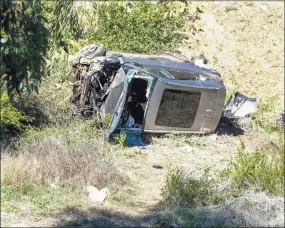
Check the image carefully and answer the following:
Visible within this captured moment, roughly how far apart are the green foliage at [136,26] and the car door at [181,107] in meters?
4.34

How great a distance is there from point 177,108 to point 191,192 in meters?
4.24

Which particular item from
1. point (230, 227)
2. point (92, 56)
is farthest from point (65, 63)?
point (230, 227)

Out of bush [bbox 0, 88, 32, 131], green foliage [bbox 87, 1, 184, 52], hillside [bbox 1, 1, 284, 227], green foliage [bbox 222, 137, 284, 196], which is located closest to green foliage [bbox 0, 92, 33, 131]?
bush [bbox 0, 88, 32, 131]

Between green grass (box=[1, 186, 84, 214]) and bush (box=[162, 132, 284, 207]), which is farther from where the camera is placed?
bush (box=[162, 132, 284, 207])

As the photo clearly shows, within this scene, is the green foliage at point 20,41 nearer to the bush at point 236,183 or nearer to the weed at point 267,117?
the bush at point 236,183

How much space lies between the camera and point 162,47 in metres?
16.8

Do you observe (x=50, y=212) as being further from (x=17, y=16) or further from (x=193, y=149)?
(x=193, y=149)

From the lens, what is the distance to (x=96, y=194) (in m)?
7.73

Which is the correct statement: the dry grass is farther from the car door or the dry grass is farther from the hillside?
the car door

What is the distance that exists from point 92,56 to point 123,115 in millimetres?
1732

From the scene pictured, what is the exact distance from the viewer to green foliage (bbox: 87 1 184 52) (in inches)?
629

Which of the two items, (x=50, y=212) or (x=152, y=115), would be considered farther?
(x=152, y=115)

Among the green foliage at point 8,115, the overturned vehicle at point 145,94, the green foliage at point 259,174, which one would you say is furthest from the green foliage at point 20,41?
the overturned vehicle at point 145,94

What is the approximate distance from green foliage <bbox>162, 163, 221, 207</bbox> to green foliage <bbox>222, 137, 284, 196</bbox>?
0.31 meters
